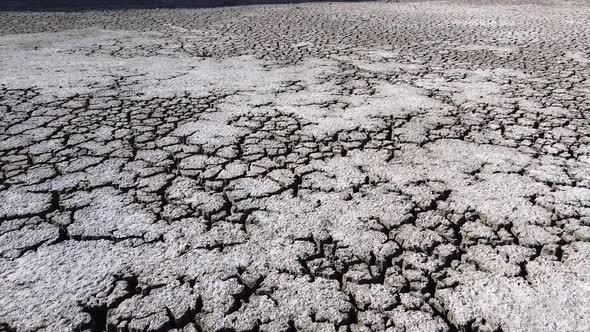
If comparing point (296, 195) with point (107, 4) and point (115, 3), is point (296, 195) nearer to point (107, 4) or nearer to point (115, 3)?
point (107, 4)

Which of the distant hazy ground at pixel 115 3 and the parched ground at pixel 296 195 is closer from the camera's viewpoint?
the parched ground at pixel 296 195

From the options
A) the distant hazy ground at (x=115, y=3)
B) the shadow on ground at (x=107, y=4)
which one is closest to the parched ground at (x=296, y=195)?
the shadow on ground at (x=107, y=4)

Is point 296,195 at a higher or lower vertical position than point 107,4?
lower

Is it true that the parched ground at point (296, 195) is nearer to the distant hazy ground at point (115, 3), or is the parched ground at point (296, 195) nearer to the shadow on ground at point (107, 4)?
the shadow on ground at point (107, 4)

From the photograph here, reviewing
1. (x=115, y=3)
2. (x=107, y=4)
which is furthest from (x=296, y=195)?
(x=115, y=3)

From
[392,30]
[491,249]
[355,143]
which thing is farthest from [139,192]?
[392,30]

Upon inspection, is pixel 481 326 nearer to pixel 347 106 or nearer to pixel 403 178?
pixel 403 178
